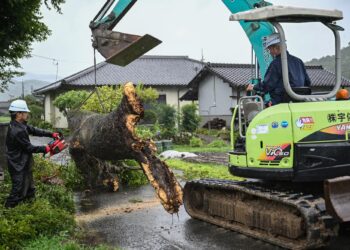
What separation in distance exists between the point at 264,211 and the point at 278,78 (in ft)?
5.33

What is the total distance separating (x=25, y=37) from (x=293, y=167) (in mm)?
6366

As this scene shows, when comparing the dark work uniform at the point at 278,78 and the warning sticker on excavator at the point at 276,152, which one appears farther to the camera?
the dark work uniform at the point at 278,78

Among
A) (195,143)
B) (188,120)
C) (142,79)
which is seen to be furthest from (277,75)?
(142,79)

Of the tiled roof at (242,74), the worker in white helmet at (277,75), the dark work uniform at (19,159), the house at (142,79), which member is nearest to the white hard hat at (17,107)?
the dark work uniform at (19,159)

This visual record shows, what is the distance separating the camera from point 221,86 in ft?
92.0

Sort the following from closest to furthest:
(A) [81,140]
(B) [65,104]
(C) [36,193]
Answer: (C) [36,193] → (A) [81,140] → (B) [65,104]

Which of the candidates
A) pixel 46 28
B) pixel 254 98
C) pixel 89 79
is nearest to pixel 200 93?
pixel 89 79

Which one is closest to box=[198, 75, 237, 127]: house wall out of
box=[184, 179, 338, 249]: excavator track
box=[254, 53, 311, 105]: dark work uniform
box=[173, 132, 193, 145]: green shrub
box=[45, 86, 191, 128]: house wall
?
→ box=[45, 86, 191, 128]: house wall

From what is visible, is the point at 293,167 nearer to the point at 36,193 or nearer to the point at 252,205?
the point at 252,205

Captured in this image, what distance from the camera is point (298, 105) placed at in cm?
505

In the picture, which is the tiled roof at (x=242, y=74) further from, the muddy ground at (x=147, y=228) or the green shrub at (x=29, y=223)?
the green shrub at (x=29, y=223)

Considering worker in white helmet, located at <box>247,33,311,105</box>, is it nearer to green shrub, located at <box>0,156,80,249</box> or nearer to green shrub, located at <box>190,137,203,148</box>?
green shrub, located at <box>0,156,80,249</box>

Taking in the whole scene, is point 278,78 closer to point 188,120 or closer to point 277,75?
point 277,75

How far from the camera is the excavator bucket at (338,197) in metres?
4.62
